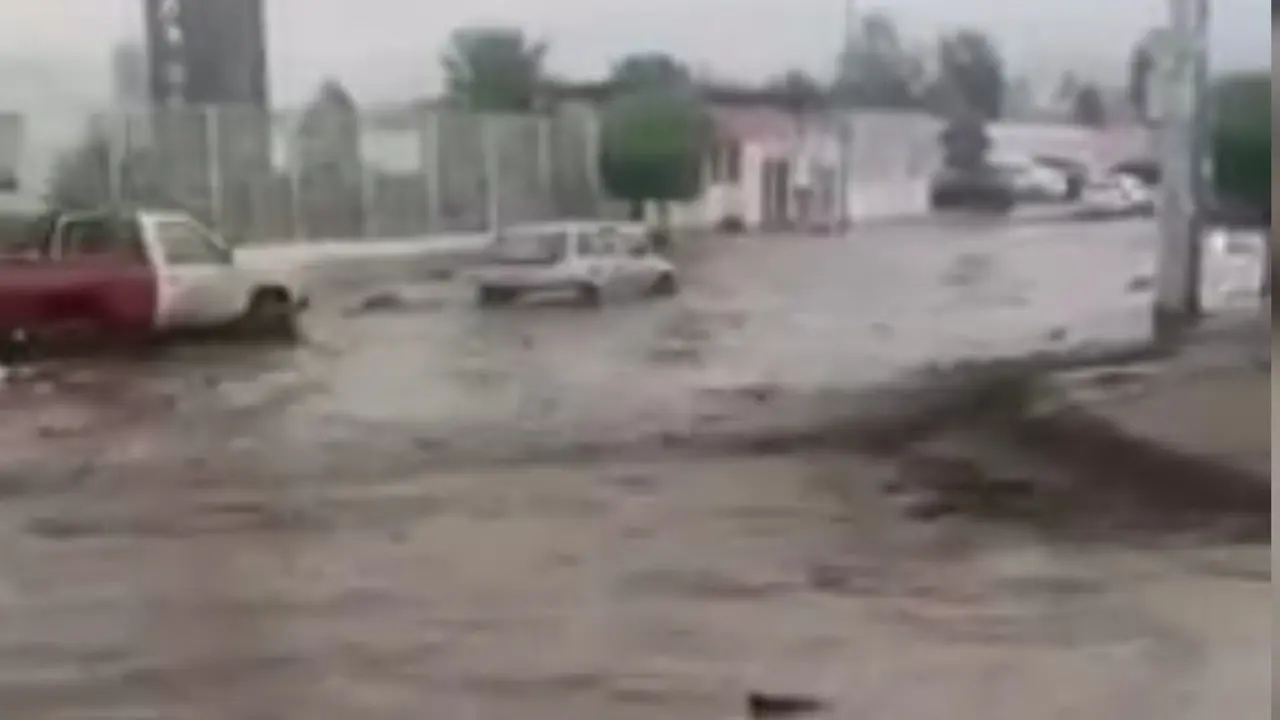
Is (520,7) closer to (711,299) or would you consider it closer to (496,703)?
(711,299)

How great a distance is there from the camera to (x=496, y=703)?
1131 mm

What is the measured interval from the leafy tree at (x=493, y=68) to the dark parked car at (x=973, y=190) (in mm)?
288

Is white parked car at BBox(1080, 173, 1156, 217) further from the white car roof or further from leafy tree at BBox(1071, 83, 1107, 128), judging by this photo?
the white car roof

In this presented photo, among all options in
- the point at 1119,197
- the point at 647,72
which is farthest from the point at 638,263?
the point at 1119,197

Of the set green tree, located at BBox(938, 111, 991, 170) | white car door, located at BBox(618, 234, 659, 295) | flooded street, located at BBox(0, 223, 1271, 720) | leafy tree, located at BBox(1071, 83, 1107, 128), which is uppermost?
leafy tree, located at BBox(1071, 83, 1107, 128)

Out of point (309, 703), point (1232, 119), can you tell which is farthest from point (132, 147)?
point (1232, 119)

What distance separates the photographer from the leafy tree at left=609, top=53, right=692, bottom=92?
1189 millimetres

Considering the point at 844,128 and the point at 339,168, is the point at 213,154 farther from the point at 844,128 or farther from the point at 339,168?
the point at 844,128

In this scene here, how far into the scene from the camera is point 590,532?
1.17 meters

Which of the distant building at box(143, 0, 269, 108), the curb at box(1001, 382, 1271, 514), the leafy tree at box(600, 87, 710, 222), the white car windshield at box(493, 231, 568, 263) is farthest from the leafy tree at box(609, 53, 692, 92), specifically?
the curb at box(1001, 382, 1271, 514)

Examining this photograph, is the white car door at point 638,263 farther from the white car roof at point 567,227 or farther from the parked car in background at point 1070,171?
the parked car in background at point 1070,171

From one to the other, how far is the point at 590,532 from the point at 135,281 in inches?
13.0

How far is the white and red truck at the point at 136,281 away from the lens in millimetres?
1117

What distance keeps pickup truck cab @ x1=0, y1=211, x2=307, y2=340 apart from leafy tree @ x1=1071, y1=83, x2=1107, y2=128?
545 millimetres
